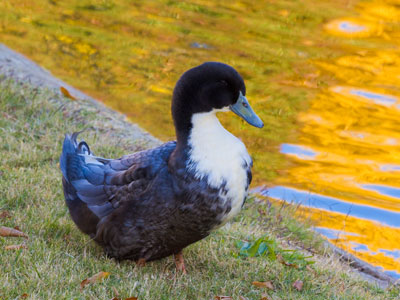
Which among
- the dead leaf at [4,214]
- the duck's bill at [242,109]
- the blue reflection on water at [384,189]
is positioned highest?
the duck's bill at [242,109]

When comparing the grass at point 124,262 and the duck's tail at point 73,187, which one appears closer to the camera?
the grass at point 124,262

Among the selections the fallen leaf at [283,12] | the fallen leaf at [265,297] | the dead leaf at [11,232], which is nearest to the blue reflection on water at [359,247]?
the fallen leaf at [265,297]

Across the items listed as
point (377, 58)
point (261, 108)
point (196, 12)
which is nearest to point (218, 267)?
point (261, 108)

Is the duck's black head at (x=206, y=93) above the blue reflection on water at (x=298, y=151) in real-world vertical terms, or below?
above

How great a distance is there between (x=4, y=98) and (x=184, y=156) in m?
3.34

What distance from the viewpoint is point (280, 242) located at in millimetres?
4828

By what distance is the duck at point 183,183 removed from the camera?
3.59 meters

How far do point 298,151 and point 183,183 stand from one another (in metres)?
3.65

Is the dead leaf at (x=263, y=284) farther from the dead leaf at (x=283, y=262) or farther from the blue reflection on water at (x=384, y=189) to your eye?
the blue reflection on water at (x=384, y=189)

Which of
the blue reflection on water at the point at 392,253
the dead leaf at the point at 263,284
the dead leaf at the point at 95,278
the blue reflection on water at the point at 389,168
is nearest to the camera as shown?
the dead leaf at the point at 95,278

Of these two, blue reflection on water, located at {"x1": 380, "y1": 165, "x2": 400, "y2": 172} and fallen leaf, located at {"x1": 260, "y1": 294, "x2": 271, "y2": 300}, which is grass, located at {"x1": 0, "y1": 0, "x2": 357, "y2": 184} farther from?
fallen leaf, located at {"x1": 260, "y1": 294, "x2": 271, "y2": 300}

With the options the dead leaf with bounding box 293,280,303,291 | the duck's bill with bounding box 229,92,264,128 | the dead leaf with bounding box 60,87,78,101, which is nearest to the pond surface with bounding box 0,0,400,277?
the dead leaf with bounding box 60,87,78,101

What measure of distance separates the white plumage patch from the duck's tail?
2.66 ft

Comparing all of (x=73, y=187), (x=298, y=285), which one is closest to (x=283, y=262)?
(x=298, y=285)
